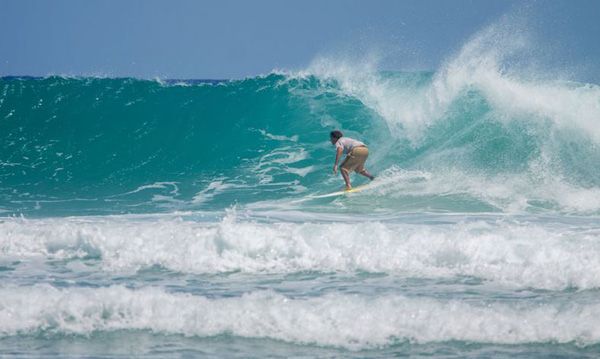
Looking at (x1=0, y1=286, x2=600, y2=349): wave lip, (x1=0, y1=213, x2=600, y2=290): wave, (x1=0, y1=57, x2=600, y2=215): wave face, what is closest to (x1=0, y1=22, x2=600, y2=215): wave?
(x1=0, y1=57, x2=600, y2=215): wave face

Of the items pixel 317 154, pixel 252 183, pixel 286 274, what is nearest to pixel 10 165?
pixel 252 183

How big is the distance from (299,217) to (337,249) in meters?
2.81

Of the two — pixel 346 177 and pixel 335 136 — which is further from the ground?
pixel 335 136

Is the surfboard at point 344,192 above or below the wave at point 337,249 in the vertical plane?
above

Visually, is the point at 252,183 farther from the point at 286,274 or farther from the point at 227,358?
the point at 227,358

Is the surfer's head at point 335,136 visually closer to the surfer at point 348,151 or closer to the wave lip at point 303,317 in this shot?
the surfer at point 348,151

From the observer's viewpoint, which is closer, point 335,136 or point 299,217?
point 299,217

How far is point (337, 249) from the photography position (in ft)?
27.4

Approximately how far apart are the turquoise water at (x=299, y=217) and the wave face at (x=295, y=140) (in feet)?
0.18

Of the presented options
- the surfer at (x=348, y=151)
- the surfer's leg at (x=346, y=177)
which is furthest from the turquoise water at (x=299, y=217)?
the surfer at (x=348, y=151)

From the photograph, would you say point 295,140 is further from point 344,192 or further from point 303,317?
point 303,317

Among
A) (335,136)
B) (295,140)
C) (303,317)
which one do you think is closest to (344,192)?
(335,136)

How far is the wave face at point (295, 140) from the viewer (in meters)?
13.0

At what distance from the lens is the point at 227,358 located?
5188 mm
